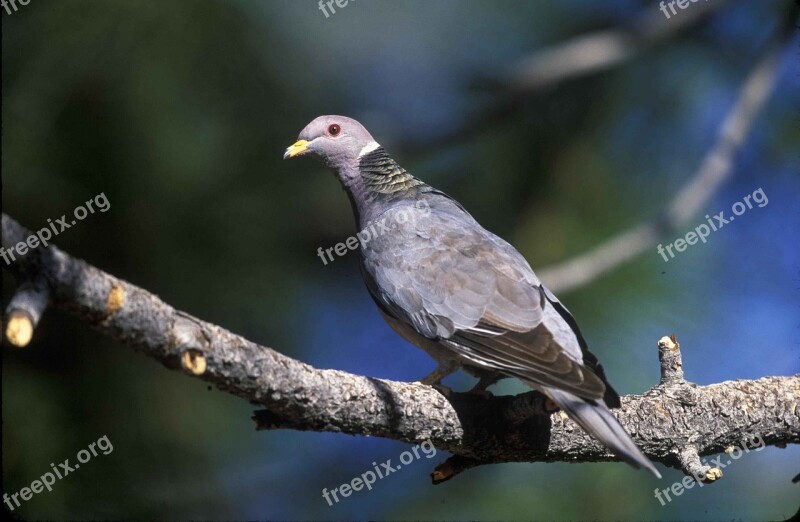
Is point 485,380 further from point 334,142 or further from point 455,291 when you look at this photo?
point 334,142

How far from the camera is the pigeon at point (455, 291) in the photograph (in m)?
2.12

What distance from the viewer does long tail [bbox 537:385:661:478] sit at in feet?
6.46

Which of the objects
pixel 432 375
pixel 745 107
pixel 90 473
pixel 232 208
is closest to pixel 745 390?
pixel 432 375

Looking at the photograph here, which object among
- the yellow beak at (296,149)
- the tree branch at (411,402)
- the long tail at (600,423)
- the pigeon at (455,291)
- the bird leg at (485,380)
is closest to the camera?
the tree branch at (411,402)

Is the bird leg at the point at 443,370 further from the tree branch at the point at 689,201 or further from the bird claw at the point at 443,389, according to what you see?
the tree branch at the point at 689,201

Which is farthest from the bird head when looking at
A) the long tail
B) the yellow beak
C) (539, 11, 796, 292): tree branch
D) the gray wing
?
the long tail

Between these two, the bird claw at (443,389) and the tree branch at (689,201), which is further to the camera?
the tree branch at (689,201)

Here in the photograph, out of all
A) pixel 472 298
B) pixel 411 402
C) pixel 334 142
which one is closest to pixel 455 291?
pixel 472 298

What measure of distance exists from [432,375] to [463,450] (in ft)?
1.11

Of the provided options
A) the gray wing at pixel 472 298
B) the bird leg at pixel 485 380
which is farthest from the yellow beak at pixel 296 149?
the bird leg at pixel 485 380

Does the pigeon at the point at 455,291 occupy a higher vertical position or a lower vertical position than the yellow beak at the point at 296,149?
lower

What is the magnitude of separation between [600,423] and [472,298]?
2.09ft

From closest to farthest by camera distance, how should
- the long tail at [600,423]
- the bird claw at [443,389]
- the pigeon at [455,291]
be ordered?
1. the long tail at [600,423]
2. the pigeon at [455,291]
3. the bird claw at [443,389]

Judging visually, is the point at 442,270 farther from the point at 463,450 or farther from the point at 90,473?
the point at 90,473
